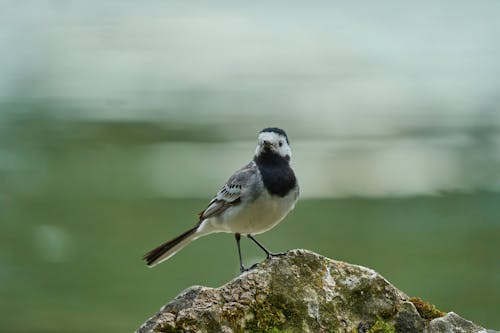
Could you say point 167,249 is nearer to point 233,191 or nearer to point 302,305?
point 233,191

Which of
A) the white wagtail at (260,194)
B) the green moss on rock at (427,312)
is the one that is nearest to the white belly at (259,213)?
the white wagtail at (260,194)

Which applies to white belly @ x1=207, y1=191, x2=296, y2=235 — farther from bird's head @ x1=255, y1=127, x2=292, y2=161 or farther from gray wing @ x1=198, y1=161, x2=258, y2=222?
bird's head @ x1=255, y1=127, x2=292, y2=161

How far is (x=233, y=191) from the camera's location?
26.6ft

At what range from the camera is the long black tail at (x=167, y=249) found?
8.52m

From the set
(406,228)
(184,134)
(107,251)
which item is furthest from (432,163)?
(107,251)

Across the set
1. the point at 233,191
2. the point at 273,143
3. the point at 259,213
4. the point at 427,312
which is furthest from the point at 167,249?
the point at 427,312

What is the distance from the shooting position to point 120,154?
695 inches

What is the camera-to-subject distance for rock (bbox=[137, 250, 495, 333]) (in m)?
5.81

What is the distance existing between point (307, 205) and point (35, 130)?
566cm

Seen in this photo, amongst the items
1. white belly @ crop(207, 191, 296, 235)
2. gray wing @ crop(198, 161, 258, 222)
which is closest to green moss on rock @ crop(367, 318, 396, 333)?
white belly @ crop(207, 191, 296, 235)

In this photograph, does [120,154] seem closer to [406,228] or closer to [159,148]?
[159,148]

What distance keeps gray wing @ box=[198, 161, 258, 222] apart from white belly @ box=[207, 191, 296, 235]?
0.21 feet

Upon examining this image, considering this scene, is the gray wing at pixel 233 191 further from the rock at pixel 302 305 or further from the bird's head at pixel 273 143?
the rock at pixel 302 305

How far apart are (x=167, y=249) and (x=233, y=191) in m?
0.77
